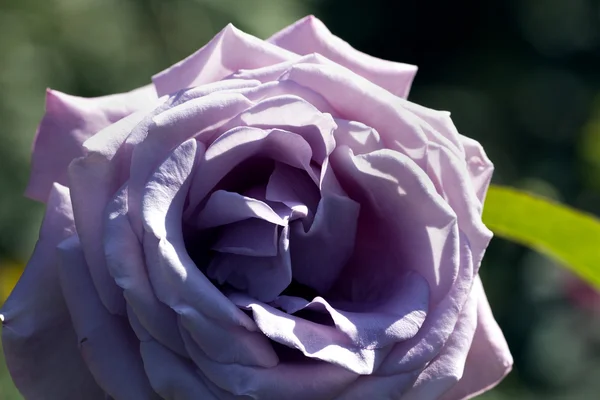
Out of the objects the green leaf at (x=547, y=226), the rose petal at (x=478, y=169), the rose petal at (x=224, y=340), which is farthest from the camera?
the green leaf at (x=547, y=226)

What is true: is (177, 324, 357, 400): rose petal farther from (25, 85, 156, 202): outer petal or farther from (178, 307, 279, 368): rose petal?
(25, 85, 156, 202): outer petal

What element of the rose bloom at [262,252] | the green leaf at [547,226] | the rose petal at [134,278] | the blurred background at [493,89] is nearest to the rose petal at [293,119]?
the rose bloom at [262,252]

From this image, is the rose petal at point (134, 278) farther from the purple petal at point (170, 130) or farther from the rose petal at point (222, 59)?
the rose petal at point (222, 59)

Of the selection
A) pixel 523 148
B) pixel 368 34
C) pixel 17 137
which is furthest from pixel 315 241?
pixel 368 34

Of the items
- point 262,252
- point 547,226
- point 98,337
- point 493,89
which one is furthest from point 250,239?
point 493,89

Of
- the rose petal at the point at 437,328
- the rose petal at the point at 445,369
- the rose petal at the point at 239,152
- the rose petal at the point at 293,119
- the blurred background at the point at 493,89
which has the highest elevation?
the rose petal at the point at 293,119
